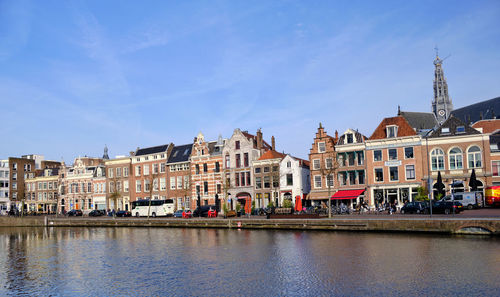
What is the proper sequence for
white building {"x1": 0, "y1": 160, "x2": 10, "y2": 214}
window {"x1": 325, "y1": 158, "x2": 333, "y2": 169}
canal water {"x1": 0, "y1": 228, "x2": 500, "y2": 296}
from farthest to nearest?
white building {"x1": 0, "y1": 160, "x2": 10, "y2": 214} → window {"x1": 325, "y1": 158, "x2": 333, "y2": 169} → canal water {"x1": 0, "y1": 228, "x2": 500, "y2": 296}

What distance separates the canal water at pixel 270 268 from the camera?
830 inches

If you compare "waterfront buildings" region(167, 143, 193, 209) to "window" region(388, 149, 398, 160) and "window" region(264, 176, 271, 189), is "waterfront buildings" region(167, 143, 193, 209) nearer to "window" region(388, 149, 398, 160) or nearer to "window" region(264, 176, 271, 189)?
"window" region(264, 176, 271, 189)

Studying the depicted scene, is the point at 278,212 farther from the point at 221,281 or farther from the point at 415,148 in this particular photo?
the point at 221,281

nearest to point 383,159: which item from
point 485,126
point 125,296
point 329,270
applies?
point 485,126

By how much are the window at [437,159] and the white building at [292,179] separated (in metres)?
19.4

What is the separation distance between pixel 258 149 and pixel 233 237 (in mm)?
34714

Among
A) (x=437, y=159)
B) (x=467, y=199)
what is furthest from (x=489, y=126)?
(x=467, y=199)

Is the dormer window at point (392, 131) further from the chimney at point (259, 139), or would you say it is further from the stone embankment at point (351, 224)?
the stone embankment at point (351, 224)

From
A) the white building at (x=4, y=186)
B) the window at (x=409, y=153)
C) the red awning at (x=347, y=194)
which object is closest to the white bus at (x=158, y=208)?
the red awning at (x=347, y=194)

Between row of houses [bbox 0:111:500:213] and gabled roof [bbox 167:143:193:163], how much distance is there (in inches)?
9.6

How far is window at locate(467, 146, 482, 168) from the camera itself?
57.6 metres

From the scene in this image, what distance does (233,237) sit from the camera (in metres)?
43.1

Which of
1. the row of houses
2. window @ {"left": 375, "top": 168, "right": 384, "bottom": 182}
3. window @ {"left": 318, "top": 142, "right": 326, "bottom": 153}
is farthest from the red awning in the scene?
window @ {"left": 318, "top": 142, "right": 326, "bottom": 153}

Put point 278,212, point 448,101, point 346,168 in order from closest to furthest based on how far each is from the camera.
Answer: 1. point 278,212
2. point 346,168
3. point 448,101
